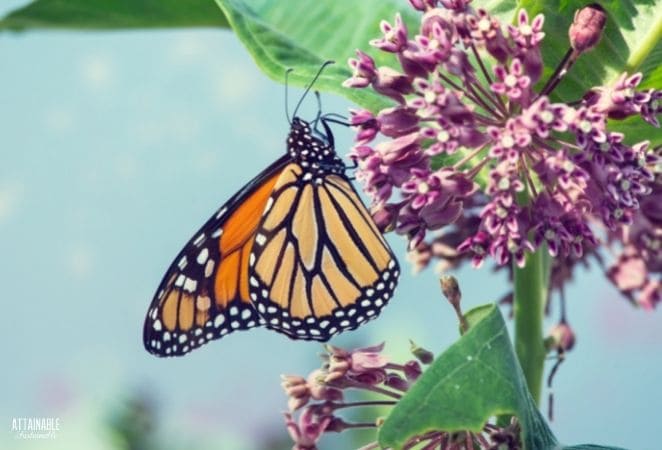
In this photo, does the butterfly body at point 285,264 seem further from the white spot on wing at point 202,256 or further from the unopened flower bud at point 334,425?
the unopened flower bud at point 334,425

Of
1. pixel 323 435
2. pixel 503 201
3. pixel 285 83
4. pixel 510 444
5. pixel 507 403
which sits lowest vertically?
pixel 323 435

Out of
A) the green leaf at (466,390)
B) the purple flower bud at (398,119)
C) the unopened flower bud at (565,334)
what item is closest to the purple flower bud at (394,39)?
the purple flower bud at (398,119)

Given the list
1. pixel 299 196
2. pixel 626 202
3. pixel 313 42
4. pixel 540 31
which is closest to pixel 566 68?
pixel 540 31

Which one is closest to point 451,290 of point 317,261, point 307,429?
point 307,429

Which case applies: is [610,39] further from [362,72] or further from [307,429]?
Result: [307,429]

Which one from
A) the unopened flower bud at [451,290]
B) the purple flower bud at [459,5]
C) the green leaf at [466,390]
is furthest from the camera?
the unopened flower bud at [451,290]

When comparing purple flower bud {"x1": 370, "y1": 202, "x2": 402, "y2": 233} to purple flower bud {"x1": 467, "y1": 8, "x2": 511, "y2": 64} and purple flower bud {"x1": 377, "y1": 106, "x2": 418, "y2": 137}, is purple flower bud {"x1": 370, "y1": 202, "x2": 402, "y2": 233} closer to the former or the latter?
purple flower bud {"x1": 377, "y1": 106, "x2": 418, "y2": 137}

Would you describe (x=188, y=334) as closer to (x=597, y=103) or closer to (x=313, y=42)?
(x=313, y=42)
